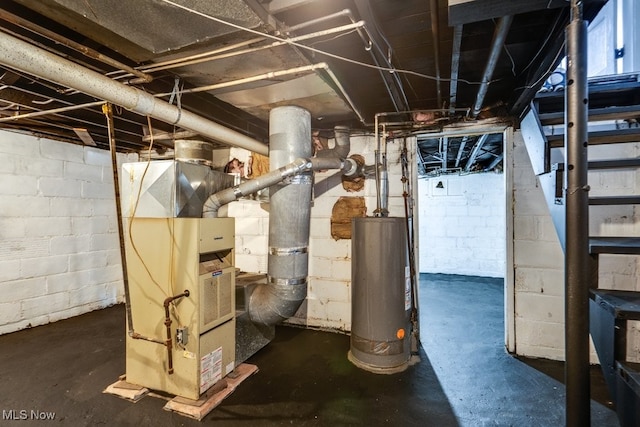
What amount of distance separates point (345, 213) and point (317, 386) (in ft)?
5.06

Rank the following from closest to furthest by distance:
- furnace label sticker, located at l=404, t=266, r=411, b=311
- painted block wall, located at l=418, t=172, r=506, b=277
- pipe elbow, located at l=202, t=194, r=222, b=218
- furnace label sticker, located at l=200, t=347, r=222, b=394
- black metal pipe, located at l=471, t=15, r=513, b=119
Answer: black metal pipe, located at l=471, t=15, r=513, b=119
furnace label sticker, located at l=200, t=347, r=222, b=394
pipe elbow, located at l=202, t=194, r=222, b=218
furnace label sticker, located at l=404, t=266, r=411, b=311
painted block wall, located at l=418, t=172, r=506, b=277

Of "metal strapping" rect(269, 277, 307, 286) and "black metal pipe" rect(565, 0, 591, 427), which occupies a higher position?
"black metal pipe" rect(565, 0, 591, 427)

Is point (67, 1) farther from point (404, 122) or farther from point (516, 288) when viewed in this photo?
point (516, 288)

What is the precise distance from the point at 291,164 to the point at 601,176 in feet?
7.94

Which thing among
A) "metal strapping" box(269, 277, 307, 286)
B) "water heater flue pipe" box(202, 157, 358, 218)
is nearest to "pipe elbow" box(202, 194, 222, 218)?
"water heater flue pipe" box(202, 157, 358, 218)

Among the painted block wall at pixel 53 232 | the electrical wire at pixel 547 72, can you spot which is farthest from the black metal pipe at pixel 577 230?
the painted block wall at pixel 53 232

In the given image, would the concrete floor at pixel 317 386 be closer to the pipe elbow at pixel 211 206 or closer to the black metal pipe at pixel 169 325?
the black metal pipe at pixel 169 325

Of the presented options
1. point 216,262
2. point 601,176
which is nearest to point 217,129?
point 216,262

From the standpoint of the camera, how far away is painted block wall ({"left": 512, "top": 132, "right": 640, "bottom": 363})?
2.31 meters

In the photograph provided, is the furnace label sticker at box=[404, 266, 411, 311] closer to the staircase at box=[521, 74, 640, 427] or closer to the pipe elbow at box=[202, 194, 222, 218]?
the staircase at box=[521, 74, 640, 427]

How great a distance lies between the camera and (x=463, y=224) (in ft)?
20.0

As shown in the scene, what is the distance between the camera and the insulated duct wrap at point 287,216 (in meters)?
2.21

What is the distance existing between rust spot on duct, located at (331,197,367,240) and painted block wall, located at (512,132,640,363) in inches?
53.2

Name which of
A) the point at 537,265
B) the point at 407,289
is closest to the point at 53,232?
the point at 407,289
